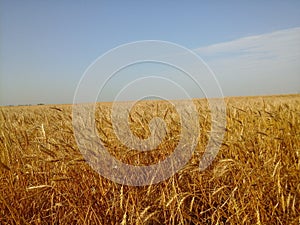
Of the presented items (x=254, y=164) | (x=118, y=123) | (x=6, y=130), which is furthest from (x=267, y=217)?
(x=6, y=130)

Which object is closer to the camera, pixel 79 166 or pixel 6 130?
pixel 79 166

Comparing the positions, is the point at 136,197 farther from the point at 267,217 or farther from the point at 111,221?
the point at 267,217

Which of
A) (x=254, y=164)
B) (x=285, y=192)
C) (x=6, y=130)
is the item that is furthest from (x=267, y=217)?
(x=6, y=130)

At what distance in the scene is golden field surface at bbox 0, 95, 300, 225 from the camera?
1.49 metres

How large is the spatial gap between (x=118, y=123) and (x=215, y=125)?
0.90m

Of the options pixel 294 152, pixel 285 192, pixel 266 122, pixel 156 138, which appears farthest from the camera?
pixel 266 122

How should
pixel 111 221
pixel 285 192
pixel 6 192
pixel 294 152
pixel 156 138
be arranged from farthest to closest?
pixel 156 138, pixel 294 152, pixel 6 192, pixel 285 192, pixel 111 221

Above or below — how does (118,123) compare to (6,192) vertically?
above

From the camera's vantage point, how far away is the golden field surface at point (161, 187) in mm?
1487

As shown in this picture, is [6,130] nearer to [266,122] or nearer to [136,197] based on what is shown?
[136,197]

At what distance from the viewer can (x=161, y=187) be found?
1.62 meters

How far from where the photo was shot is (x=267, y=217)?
1.51m

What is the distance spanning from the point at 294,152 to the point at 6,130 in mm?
2227

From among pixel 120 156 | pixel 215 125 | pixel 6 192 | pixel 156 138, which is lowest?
pixel 6 192
